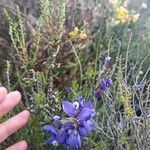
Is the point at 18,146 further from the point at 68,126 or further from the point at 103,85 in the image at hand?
the point at 103,85

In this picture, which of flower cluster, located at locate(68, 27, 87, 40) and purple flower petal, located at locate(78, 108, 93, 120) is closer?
purple flower petal, located at locate(78, 108, 93, 120)

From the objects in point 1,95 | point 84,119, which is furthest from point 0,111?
point 84,119

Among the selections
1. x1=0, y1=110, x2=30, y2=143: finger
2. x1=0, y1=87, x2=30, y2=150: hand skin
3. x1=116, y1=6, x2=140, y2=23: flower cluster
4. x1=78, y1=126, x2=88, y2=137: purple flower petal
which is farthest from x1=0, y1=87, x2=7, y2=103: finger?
x1=116, y1=6, x2=140, y2=23: flower cluster

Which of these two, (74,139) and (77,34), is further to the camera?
(77,34)

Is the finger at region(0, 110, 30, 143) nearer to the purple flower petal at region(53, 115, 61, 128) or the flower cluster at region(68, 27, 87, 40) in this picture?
the purple flower petal at region(53, 115, 61, 128)

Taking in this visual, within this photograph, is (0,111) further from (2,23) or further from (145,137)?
(2,23)

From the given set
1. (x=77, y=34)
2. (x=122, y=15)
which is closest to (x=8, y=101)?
(x=77, y=34)

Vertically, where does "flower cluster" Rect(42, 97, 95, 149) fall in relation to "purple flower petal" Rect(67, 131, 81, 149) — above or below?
above
